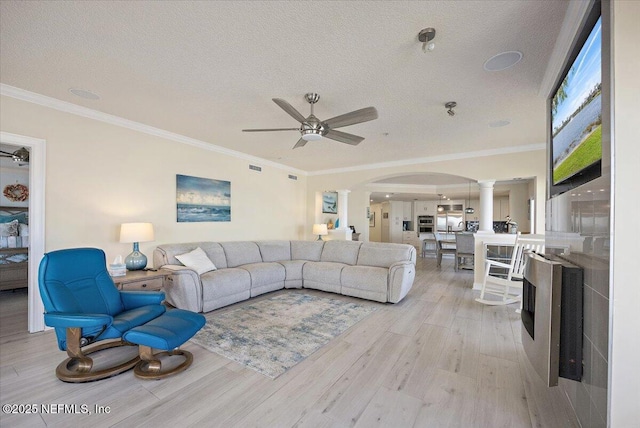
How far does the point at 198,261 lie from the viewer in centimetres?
403

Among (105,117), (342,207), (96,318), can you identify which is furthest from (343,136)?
(342,207)

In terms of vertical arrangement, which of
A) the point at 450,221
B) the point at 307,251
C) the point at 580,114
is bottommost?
the point at 307,251

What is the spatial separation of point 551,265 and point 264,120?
132 inches

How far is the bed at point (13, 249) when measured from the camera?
4527mm

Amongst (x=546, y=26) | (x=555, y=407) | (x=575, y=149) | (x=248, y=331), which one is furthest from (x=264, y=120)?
(x=555, y=407)

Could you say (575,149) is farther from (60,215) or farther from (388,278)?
(60,215)

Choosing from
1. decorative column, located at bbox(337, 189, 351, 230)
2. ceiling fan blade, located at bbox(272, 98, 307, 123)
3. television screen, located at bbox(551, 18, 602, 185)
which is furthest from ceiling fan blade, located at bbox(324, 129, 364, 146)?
decorative column, located at bbox(337, 189, 351, 230)

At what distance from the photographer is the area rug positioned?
2.51 m

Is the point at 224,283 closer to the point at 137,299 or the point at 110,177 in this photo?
the point at 137,299

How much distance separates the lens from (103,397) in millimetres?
1940

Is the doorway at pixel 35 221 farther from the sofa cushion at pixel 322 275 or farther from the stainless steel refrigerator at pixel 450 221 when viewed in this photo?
the stainless steel refrigerator at pixel 450 221

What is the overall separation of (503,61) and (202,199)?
4.59 m

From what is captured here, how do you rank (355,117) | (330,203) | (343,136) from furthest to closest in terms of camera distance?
(330,203) → (343,136) → (355,117)

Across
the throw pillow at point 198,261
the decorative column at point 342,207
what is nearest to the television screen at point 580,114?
the throw pillow at point 198,261
